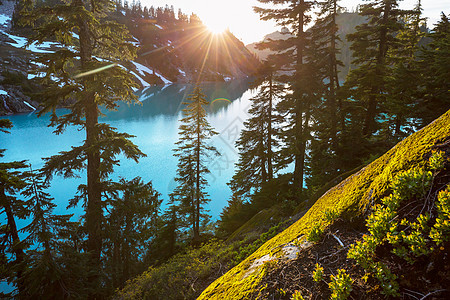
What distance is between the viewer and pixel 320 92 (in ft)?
40.8

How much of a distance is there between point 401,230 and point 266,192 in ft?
41.6

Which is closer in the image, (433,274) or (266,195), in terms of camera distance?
(433,274)

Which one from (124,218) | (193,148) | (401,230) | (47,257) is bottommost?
(124,218)

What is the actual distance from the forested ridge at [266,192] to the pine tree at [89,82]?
0.07 meters

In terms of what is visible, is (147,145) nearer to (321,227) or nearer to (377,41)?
(377,41)

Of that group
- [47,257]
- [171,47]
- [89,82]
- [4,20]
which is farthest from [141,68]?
[47,257]

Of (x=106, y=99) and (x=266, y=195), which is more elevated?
(x=106, y=99)

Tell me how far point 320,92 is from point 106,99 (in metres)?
11.9

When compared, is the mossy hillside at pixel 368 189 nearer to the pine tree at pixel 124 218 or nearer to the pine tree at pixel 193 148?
the pine tree at pixel 124 218

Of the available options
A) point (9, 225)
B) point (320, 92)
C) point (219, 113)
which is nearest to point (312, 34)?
point (320, 92)

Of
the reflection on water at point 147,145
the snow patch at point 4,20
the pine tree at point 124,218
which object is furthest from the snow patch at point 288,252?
the snow patch at point 4,20

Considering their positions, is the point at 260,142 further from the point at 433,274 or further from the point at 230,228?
the point at 433,274

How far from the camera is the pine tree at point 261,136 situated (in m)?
16.4

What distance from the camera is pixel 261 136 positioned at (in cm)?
1772
